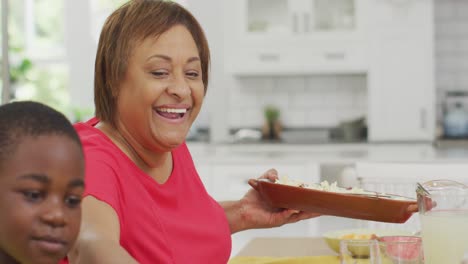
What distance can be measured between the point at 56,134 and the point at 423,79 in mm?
3957

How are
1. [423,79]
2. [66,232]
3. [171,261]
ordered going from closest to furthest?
[66,232]
[171,261]
[423,79]

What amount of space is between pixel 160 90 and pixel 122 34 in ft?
0.40

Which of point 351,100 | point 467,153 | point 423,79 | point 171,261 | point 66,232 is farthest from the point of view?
point 351,100

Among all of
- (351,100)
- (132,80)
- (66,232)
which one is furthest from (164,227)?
(351,100)

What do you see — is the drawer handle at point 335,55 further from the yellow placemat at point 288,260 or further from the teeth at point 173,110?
the teeth at point 173,110

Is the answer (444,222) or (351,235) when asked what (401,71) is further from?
(444,222)

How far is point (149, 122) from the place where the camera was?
1.40 metres

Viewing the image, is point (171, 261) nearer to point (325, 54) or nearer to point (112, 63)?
point (112, 63)

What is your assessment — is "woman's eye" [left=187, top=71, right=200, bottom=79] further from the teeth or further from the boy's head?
the boy's head

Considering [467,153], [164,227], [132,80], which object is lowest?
[467,153]

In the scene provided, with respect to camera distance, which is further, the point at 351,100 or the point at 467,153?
the point at 351,100

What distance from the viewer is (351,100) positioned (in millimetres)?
4852

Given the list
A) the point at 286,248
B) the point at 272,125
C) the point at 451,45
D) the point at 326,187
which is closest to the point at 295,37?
the point at 272,125

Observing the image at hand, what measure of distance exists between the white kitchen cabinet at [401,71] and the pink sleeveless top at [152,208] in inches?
121
